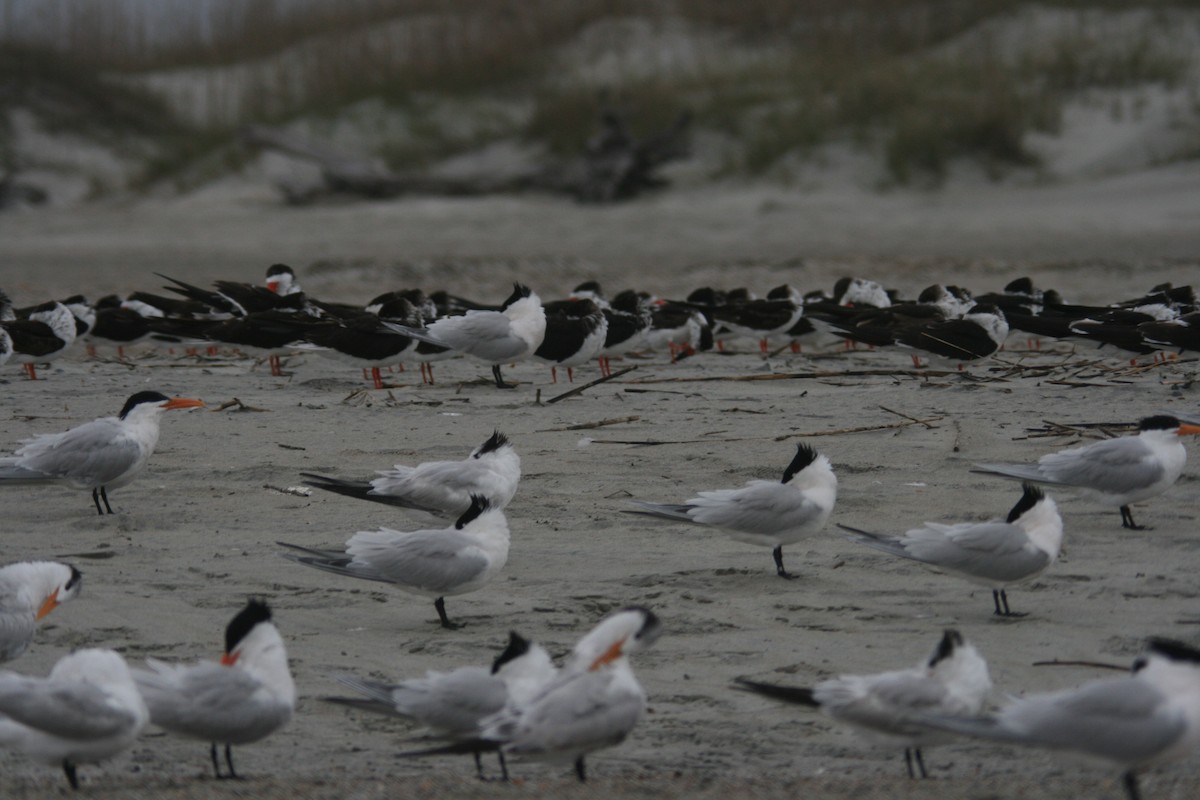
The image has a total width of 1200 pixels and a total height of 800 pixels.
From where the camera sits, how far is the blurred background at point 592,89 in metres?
23.1

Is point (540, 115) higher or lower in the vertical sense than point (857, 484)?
higher

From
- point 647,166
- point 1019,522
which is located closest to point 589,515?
point 1019,522

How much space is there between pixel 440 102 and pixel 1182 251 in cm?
1474

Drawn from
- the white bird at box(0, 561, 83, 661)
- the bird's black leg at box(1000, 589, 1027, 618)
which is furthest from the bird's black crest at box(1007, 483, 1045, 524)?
the white bird at box(0, 561, 83, 661)

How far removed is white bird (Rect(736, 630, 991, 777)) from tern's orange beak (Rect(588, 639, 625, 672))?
13.8 inches

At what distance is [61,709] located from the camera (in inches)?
147

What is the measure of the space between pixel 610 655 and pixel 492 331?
558 cm

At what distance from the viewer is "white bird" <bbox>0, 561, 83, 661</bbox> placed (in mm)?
4562

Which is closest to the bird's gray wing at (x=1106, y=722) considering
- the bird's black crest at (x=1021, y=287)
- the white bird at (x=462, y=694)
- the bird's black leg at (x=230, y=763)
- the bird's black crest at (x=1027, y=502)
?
the white bird at (x=462, y=694)

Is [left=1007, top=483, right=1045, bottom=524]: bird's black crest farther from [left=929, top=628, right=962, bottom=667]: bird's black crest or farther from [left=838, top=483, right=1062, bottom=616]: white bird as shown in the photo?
[left=929, top=628, right=962, bottom=667]: bird's black crest

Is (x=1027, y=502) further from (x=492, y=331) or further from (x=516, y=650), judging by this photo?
(x=492, y=331)

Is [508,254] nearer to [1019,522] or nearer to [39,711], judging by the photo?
[1019,522]

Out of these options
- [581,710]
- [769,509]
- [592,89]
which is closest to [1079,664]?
[769,509]

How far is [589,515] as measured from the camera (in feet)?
21.2
